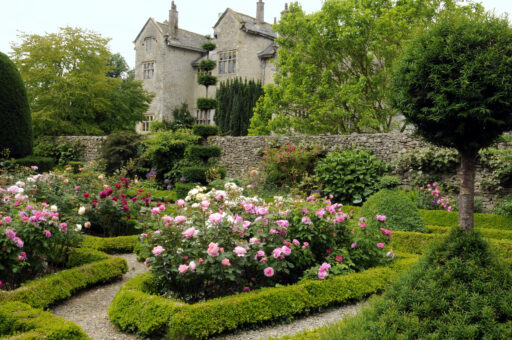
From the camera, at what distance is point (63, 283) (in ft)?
16.1

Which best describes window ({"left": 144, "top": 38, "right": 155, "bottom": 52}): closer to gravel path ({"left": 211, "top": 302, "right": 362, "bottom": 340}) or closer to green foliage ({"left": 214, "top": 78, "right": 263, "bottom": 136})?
green foliage ({"left": 214, "top": 78, "right": 263, "bottom": 136})

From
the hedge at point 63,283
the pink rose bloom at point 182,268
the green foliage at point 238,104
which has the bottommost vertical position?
the hedge at point 63,283

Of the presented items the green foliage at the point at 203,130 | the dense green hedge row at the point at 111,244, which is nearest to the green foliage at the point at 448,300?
the dense green hedge row at the point at 111,244

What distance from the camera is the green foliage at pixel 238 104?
26.0 metres

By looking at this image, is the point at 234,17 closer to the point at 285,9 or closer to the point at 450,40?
the point at 285,9

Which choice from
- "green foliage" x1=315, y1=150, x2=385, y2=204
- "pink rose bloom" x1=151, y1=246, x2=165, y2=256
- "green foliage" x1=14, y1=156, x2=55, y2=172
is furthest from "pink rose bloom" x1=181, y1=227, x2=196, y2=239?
"green foliage" x1=14, y1=156, x2=55, y2=172

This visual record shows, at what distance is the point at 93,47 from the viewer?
2223 centimetres

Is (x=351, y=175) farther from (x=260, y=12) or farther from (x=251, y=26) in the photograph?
(x=260, y=12)

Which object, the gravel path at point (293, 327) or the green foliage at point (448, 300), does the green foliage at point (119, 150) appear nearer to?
the gravel path at point (293, 327)

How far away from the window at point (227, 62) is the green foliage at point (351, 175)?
54.6 feet

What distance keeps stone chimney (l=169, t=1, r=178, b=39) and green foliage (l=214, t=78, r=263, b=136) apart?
644 centimetres

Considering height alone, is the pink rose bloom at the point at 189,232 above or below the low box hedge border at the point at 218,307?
above

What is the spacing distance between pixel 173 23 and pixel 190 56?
2591 mm

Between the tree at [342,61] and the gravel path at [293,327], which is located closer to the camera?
the gravel path at [293,327]
